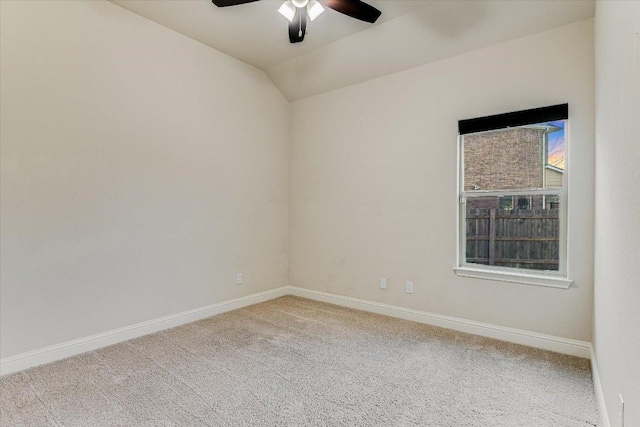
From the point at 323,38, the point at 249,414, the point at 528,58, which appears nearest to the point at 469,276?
the point at 528,58

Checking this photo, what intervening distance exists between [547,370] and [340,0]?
9.92 feet

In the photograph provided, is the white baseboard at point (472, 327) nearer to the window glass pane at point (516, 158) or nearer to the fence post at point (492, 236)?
the fence post at point (492, 236)

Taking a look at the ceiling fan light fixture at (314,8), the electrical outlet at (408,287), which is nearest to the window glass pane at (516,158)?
the electrical outlet at (408,287)

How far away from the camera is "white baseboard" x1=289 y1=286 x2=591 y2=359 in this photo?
Answer: 270 cm

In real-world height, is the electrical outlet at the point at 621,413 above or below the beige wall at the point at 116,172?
below

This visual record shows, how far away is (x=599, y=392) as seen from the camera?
201 cm

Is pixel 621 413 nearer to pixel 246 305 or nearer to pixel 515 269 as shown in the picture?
pixel 515 269

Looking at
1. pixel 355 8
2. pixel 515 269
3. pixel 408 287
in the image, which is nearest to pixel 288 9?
pixel 355 8

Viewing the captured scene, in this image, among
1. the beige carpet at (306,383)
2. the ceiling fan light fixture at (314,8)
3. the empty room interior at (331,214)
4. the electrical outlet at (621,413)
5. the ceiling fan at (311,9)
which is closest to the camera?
the electrical outlet at (621,413)

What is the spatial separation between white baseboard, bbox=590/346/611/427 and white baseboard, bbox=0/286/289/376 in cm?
329

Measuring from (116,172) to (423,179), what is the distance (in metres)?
2.92

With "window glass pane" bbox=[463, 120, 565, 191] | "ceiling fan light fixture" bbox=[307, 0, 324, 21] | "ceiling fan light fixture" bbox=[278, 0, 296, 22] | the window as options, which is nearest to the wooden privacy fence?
the window

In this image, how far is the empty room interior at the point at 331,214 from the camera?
2031 millimetres

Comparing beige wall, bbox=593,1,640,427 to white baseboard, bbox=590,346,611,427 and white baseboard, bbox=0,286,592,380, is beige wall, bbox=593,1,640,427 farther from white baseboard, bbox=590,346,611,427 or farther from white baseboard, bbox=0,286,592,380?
white baseboard, bbox=0,286,592,380
